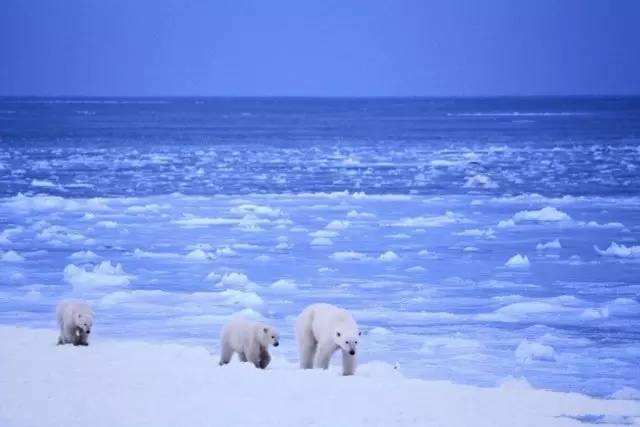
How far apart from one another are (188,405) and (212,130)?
199 ft

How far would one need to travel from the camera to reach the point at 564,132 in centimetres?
5906

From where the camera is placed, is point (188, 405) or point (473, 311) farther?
point (473, 311)

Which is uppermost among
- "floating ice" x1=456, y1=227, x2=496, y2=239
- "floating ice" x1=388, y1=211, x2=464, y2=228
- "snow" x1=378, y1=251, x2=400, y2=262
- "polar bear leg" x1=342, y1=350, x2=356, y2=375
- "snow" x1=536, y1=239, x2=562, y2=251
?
"floating ice" x1=388, y1=211, x2=464, y2=228

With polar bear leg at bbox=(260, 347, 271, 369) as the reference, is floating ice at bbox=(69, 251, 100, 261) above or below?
above

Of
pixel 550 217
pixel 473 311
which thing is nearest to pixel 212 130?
pixel 550 217

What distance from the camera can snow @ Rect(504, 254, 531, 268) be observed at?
1377cm

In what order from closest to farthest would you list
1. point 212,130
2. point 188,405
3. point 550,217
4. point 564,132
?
1. point 188,405
2. point 550,217
3. point 564,132
4. point 212,130

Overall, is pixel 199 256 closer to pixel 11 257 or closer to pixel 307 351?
pixel 11 257

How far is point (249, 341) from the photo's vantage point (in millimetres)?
7664

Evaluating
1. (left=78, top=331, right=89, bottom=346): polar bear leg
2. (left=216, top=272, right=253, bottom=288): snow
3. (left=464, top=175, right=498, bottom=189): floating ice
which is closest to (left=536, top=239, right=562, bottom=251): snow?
(left=216, top=272, right=253, bottom=288): snow

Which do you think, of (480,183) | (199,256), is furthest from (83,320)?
(480,183)

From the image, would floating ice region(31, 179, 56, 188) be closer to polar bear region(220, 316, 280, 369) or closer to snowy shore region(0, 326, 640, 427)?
snowy shore region(0, 326, 640, 427)

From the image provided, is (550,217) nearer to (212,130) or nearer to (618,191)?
(618,191)

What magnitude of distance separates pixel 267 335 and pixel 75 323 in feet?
5.13
